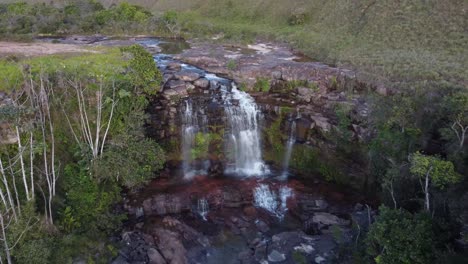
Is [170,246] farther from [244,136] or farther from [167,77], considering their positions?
[167,77]

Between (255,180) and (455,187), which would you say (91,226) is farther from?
(455,187)

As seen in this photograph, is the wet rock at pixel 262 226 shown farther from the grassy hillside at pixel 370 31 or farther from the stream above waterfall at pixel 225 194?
the grassy hillside at pixel 370 31

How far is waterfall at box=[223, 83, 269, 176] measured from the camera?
30.0 metres

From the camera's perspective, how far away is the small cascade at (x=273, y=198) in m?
24.8

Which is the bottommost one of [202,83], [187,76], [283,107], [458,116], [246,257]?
[246,257]

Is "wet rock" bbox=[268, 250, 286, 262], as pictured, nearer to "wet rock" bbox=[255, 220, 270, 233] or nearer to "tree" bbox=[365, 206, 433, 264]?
"wet rock" bbox=[255, 220, 270, 233]

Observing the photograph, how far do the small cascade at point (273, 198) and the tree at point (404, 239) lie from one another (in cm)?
841

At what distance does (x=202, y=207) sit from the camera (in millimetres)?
24828

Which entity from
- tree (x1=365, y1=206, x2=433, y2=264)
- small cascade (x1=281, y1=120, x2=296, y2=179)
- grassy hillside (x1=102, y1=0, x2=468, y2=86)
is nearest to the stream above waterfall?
small cascade (x1=281, y1=120, x2=296, y2=179)

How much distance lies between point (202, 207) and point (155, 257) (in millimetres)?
5467

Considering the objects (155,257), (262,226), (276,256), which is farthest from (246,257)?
(155,257)

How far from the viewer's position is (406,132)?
23.8 meters

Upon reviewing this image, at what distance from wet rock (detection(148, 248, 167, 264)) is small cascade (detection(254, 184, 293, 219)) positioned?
767 centimetres

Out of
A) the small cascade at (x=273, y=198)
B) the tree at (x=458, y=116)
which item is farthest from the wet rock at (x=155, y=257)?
the tree at (x=458, y=116)
